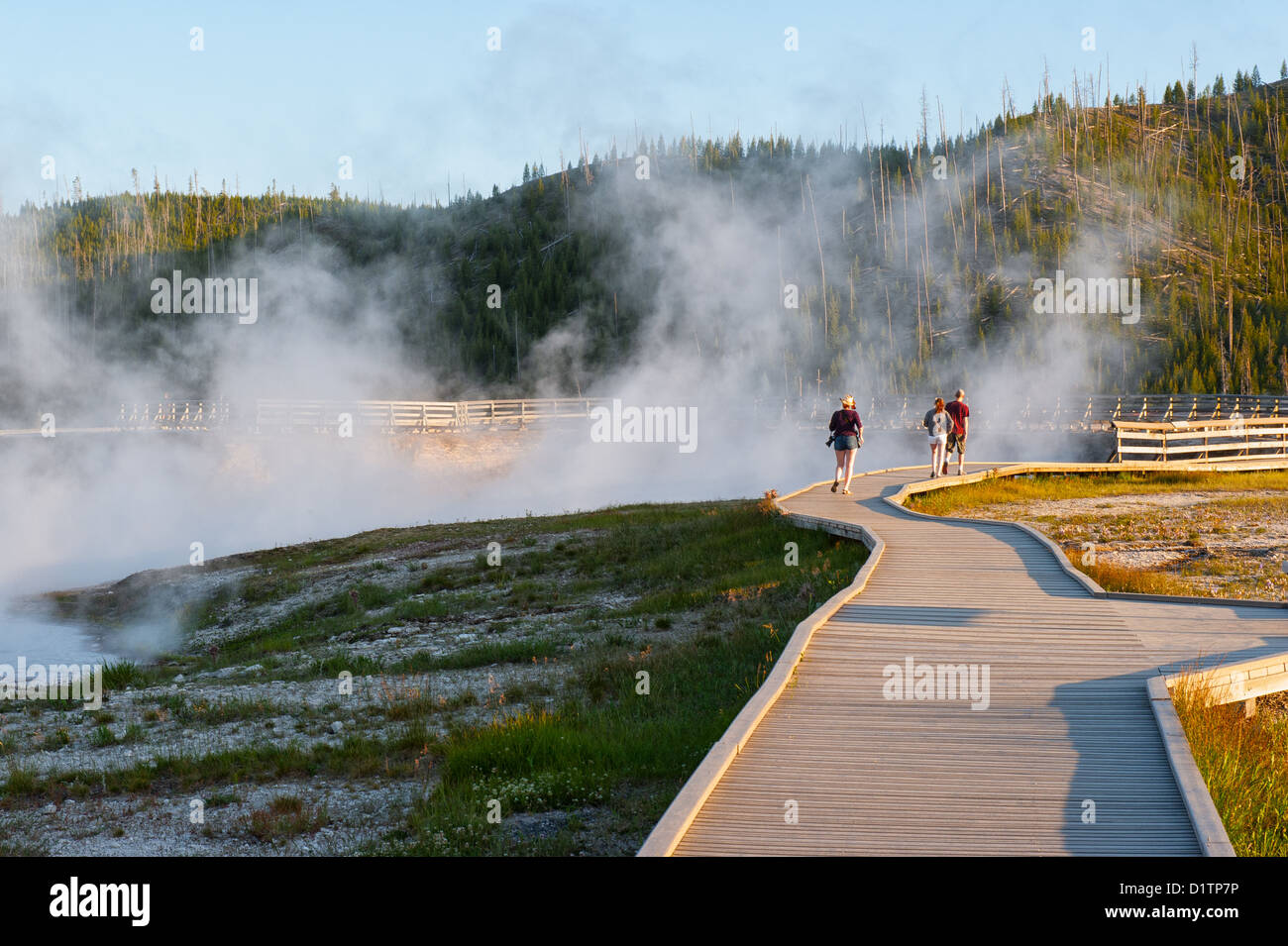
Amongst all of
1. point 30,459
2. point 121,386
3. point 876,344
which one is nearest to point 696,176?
point 876,344

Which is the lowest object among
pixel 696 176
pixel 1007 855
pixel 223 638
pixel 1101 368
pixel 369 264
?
pixel 223 638

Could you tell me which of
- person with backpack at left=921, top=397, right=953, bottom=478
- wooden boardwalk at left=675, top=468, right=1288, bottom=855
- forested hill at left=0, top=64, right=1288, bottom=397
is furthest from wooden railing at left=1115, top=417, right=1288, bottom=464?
forested hill at left=0, top=64, right=1288, bottom=397

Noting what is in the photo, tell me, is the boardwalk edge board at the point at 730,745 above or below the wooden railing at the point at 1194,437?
below

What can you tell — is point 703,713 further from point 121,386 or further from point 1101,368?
point 121,386

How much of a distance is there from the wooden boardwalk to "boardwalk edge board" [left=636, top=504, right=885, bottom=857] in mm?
86

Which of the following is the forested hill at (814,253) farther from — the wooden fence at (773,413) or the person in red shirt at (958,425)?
the person in red shirt at (958,425)

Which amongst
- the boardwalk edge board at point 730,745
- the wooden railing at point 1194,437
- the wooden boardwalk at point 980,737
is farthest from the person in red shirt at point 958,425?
the boardwalk edge board at point 730,745

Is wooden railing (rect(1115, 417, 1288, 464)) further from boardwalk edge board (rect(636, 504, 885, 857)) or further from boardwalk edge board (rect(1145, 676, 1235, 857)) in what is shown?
boardwalk edge board (rect(1145, 676, 1235, 857))

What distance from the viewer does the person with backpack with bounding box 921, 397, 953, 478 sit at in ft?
85.1

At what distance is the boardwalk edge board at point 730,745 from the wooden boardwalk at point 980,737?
0.09m

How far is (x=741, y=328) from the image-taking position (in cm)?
9012

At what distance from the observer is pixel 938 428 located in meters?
26.1

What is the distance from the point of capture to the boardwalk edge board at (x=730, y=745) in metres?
6.30
